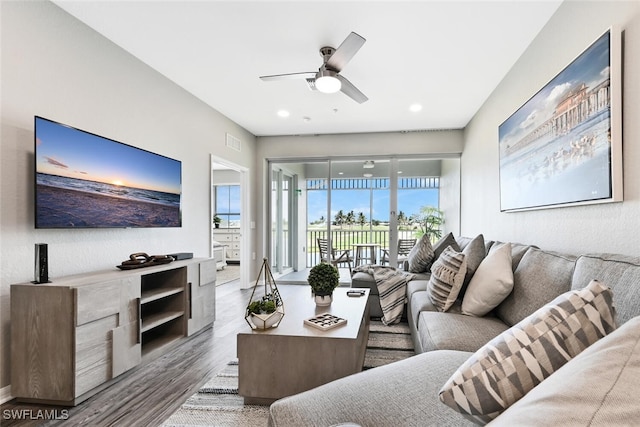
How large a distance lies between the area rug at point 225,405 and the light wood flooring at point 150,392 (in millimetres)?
76

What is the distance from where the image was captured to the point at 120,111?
2.88m

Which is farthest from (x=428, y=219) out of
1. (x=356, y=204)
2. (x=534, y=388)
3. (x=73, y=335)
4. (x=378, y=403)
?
(x=534, y=388)

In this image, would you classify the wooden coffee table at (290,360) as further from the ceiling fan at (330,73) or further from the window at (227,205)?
the window at (227,205)

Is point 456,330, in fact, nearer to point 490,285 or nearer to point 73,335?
point 490,285

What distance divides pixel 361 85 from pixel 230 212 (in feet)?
21.3

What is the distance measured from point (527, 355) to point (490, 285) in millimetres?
1312

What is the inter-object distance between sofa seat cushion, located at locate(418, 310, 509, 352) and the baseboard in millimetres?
2492

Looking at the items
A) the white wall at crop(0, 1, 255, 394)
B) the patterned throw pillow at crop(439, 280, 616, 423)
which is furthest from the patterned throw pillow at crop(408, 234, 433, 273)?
the patterned throw pillow at crop(439, 280, 616, 423)

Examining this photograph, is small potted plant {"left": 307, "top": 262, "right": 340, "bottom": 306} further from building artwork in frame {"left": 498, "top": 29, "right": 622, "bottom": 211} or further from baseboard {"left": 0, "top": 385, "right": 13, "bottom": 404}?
baseboard {"left": 0, "top": 385, "right": 13, "bottom": 404}

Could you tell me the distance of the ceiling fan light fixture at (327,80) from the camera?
8.94 feet

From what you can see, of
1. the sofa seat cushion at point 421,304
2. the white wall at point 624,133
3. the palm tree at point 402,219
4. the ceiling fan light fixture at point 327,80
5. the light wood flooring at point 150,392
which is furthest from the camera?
the palm tree at point 402,219

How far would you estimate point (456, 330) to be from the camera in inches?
72.7

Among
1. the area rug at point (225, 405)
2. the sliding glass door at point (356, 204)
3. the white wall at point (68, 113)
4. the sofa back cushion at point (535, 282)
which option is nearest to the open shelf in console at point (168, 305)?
the white wall at point (68, 113)

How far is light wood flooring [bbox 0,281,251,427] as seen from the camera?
1.83m
